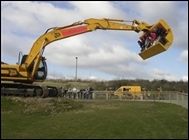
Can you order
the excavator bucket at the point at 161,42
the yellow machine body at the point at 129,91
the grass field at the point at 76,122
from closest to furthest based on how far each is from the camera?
1. the grass field at the point at 76,122
2. the excavator bucket at the point at 161,42
3. the yellow machine body at the point at 129,91

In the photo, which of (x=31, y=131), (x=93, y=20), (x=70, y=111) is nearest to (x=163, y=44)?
(x=93, y=20)

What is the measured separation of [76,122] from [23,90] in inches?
525

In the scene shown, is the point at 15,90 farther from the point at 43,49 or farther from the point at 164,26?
the point at 164,26

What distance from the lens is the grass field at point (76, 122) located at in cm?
2239

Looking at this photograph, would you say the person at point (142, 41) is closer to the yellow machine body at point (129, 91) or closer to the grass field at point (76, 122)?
the grass field at point (76, 122)

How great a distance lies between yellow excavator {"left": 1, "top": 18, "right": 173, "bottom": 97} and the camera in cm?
3803

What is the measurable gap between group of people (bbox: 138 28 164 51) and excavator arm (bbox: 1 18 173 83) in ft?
1.63

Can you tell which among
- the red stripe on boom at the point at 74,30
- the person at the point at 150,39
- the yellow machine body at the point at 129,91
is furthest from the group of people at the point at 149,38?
the yellow machine body at the point at 129,91

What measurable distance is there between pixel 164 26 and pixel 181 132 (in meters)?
14.5

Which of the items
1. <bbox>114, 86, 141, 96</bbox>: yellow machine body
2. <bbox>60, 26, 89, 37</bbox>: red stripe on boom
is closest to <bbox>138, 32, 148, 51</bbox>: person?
<bbox>60, 26, 89, 37</bbox>: red stripe on boom

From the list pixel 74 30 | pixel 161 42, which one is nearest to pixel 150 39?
pixel 161 42

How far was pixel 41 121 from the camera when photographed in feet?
86.9

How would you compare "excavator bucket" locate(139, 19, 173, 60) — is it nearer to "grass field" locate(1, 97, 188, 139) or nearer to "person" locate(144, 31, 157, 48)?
"person" locate(144, 31, 157, 48)

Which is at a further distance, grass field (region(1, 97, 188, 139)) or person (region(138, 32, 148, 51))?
person (region(138, 32, 148, 51))
